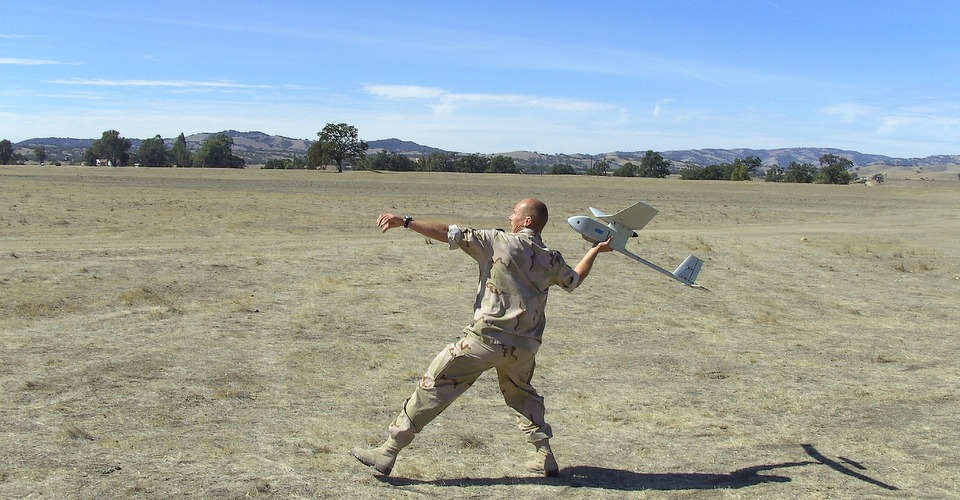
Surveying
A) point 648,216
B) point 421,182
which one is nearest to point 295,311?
point 648,216

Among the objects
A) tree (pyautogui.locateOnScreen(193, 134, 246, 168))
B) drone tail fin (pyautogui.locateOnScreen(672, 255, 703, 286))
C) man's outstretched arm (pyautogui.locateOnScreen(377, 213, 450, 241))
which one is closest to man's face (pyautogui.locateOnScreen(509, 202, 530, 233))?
man's outstretched arm (pyautogui.locateOnScreen(377, 213, 450, 241))

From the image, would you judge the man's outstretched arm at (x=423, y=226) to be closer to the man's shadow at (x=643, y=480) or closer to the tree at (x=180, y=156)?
the man's shadow at (x=643, y=480)

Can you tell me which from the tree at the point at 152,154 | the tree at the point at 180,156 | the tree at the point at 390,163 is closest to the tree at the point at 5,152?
the tree at the point at 152,154

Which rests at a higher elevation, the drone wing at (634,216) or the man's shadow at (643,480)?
the drone wing at (634,216)

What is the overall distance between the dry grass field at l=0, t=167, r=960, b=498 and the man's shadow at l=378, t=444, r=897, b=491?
1.1 inches

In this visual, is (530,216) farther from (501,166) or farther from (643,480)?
(501,166)

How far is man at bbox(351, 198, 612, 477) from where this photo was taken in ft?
20.4

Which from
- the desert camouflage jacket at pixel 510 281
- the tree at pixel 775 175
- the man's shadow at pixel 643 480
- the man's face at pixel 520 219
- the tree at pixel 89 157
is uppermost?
the tree at pixel 89 157

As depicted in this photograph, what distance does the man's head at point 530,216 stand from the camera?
21.2 feet

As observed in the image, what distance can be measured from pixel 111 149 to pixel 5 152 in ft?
40.9

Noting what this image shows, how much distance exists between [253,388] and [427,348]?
9.89 ft

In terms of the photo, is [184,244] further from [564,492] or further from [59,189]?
[59,189]

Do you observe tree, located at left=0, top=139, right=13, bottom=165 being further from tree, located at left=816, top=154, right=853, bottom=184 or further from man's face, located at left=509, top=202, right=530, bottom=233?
man's face, located at left=509, top=202, right=530, bottom=233

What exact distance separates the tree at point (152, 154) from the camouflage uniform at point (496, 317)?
110 m
